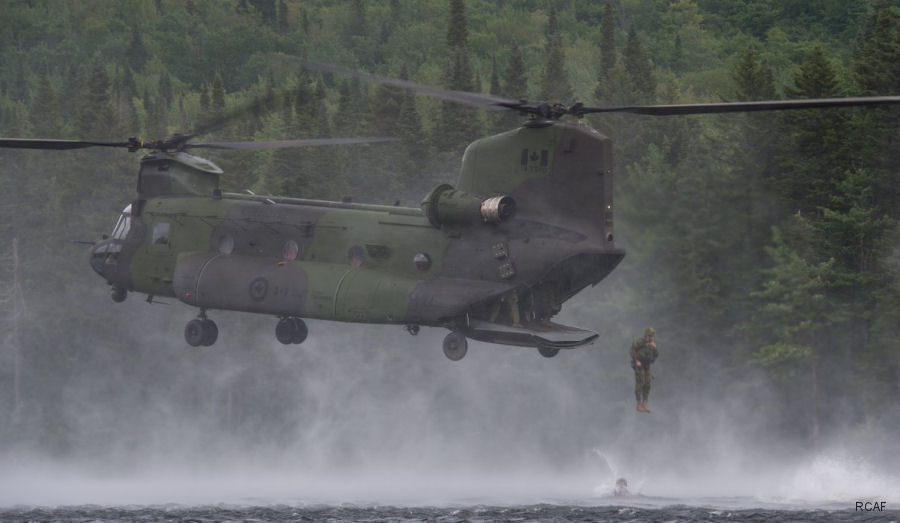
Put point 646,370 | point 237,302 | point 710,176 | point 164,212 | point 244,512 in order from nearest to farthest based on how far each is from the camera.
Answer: point 237,302
point 164,212
point 646,370
point 244,512
point 710,176

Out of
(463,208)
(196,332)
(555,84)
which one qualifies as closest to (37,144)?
(196,332)

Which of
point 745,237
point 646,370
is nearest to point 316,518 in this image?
point 646,370

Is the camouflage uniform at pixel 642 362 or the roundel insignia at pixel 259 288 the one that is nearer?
the roundel insignia at pixel 259 288

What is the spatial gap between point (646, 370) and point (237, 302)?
46.5ft

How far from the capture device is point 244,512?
57344mm

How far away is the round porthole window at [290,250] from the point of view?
39.3 metres

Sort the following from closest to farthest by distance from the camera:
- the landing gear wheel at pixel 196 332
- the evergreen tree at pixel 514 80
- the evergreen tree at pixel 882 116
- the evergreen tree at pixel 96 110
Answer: the landing gear wheel at pixel 196 332
the evergreen tree at pixel 882 116
the evergreen tree at pixel 96 110
the evergreen tree at pixel 514 80

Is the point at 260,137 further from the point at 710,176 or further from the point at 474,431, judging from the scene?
the point at 710,176

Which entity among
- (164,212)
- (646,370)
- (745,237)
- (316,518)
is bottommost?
(316,518)

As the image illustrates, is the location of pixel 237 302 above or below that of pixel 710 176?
below

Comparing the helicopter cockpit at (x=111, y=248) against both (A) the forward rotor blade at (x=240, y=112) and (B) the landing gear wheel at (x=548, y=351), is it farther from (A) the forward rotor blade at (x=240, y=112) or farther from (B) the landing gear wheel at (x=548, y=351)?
(B) the landing gear wheel at (x=548, y=351)

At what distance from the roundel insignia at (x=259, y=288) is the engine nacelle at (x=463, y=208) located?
5.15 meters

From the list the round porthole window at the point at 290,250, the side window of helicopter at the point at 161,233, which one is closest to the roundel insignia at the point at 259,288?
the round porthole window at the point at 290,250

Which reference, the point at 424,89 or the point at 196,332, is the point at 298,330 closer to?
the point at 196,332
